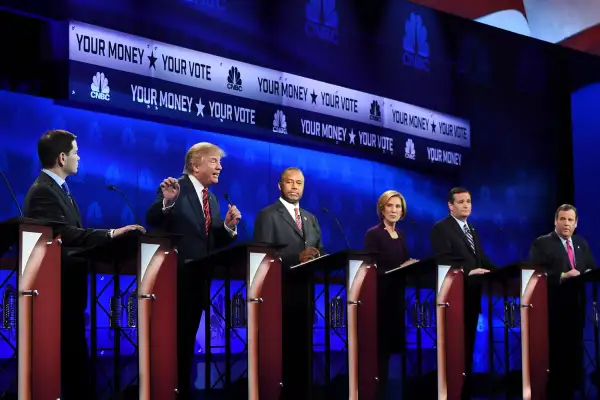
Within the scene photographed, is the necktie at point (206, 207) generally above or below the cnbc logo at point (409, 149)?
below

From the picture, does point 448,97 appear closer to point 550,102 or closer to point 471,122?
point 471,122

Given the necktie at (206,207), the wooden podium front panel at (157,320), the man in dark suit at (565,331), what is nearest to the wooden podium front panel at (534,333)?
the man in dark suit at (565,331)

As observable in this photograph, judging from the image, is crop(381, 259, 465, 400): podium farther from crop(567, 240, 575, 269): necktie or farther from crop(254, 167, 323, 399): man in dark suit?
crop(567, 240, 575, 269): necktie

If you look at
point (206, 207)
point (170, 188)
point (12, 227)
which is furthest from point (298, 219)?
point (12, 227)

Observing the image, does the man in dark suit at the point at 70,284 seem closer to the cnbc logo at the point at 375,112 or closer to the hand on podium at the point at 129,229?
the hand on podium at the point at 129,229

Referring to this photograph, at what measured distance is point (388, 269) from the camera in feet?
22.3

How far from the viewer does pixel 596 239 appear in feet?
36.3

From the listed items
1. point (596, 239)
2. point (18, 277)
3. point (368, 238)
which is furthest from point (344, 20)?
point (18, 277)

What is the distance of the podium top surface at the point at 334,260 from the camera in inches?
231

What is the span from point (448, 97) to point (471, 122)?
0.41 metres

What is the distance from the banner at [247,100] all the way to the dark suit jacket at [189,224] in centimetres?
162

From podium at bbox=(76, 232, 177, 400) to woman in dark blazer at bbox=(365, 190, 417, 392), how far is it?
151 centimetres

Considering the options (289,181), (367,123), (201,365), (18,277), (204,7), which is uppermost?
(204,7)

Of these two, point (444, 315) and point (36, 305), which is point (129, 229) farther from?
point (444, 315)
